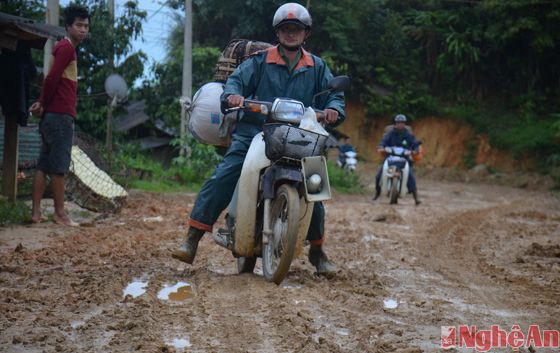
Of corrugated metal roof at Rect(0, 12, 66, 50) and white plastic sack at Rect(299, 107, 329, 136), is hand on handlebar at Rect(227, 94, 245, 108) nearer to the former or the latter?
white plastic sack at Rect(299, 107, 329, 136)

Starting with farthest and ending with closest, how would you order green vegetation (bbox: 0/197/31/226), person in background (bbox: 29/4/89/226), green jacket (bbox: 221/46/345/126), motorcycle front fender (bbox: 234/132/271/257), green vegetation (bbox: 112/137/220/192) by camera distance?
green vegetation (bbox: 112/137/220/192)
green vegetation (bbox: 0/197/31/226)
person in background (bbox: 29/4/89/226)
green jacket (bbox: 221/46/345/126)
motorcycle front fender (bbox: 234/132/271/257)

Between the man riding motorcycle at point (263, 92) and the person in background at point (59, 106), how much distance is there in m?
2.69

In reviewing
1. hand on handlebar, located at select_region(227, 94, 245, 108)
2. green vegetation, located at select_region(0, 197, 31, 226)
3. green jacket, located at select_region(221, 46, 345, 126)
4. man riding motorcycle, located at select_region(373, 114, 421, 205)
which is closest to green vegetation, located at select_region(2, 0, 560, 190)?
man riding motorcycle, located at select_region(373, 114, 421, 205)

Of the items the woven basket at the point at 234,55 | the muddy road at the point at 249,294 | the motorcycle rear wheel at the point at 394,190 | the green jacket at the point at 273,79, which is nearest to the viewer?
the muddy road at the point at 249,294

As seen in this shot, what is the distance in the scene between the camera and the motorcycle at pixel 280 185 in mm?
5156

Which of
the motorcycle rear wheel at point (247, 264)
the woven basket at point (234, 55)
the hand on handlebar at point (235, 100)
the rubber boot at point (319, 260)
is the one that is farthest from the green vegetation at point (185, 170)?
the hand on handlebar at point (235, 100)

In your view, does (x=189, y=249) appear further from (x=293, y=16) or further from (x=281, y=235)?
(x=293, y=16)

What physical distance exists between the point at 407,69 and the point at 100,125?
1676 centimetres

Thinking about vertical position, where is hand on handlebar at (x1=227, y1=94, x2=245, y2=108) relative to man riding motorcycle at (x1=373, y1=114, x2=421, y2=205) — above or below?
above

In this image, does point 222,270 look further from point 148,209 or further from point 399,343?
point 148,209

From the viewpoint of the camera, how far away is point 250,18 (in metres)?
21.6

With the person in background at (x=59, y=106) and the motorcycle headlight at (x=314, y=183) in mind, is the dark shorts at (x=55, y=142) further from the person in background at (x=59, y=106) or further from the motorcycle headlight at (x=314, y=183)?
the motorcycle headlight at (x=314, y=183)

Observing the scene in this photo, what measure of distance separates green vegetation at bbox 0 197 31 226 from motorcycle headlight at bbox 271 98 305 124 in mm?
4073

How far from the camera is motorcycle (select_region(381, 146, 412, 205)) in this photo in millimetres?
14711
